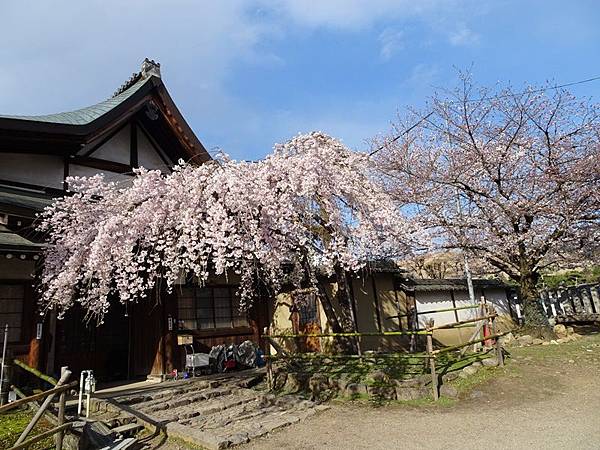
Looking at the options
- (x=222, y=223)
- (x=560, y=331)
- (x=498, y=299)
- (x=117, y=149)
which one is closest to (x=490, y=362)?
(x=560, y=331)

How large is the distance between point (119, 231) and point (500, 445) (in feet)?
22.7

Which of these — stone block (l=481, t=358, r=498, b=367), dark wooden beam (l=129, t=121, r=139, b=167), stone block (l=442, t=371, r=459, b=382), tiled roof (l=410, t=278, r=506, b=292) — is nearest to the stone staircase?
stone block (l=442, t=371, r=459, b=382)

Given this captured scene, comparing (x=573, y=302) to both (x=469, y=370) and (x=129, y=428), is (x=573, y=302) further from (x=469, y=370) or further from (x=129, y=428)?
(x=129, y=428)

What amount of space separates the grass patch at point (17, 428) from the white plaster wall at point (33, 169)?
598 cm

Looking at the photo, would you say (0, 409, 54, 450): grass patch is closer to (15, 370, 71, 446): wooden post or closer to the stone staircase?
(15, 370, 71, 446): wooden post

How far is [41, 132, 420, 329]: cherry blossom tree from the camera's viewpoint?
7.12 meters

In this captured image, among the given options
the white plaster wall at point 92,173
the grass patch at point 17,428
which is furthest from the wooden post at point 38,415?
the white plaster wall at point 92,173

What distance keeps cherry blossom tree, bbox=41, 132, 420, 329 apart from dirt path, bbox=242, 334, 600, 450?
9.19 ft

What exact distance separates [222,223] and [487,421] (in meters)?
5.49

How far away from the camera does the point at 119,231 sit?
7195 mm

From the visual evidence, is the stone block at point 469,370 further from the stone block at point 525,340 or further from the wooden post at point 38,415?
the wooden post at point 38,415

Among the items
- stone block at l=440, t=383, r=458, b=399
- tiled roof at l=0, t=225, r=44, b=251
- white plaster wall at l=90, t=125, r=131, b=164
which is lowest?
stone block at l=440, t=383, r=458, b=399

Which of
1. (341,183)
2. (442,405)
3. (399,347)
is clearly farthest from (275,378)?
(399,347)

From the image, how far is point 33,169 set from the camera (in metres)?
10.7
